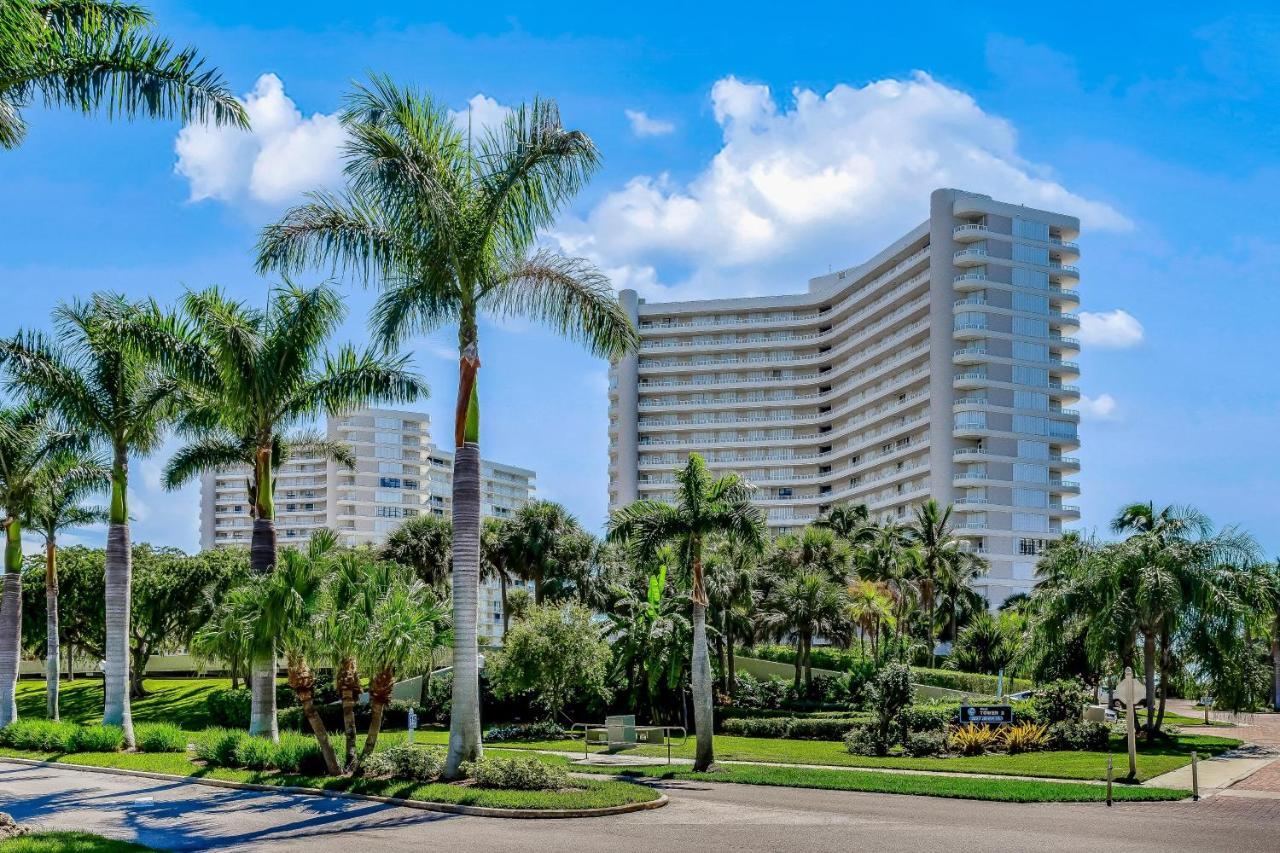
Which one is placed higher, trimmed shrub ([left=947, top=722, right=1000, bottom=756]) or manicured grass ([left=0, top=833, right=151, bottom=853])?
manicured grass ([left=0, top=833, right=151, bottom=853])

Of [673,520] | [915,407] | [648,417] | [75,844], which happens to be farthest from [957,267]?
[75,844]

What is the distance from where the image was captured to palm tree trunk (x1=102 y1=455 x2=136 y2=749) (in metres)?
34.7

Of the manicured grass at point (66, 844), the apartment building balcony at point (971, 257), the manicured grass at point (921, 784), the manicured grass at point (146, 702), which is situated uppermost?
the apartment building balcony at point (971, 257)

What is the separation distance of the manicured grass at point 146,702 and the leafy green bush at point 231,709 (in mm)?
566

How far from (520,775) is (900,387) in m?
99.5

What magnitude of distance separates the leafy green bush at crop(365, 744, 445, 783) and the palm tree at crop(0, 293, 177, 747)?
11.6 metres

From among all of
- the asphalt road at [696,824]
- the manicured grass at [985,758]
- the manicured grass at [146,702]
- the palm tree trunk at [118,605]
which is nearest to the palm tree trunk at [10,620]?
the palm tree trunk at [118,605]

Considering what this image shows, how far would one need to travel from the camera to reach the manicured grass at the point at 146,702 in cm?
5734

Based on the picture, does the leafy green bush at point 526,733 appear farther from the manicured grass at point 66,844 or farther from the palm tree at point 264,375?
the manicured grass at point 66,844

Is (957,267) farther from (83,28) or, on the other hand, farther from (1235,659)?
(83,28)

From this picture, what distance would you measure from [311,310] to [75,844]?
708 inches

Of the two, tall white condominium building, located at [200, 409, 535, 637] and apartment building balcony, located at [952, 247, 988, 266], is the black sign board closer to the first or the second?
apartment building balcony, located at [952, 247, 988, 266]

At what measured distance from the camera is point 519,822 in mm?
20984

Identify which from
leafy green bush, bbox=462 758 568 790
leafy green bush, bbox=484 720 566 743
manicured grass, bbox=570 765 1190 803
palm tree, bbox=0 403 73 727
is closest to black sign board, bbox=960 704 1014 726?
manicured grass, bbox=570 765 1190 803
